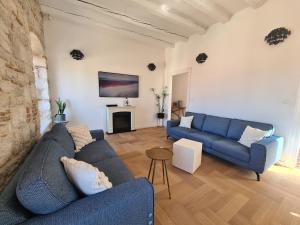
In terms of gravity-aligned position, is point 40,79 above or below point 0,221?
above

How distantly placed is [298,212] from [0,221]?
2639 mm

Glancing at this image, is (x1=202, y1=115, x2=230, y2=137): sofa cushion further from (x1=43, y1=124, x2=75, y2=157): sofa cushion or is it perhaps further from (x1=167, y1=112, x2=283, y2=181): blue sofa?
(x1=43, y1=124, x2=75, y2=157): sofa cushion

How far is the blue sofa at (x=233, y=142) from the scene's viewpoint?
219 cm

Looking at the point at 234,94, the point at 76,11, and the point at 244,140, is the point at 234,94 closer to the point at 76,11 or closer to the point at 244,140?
the point at 244,140

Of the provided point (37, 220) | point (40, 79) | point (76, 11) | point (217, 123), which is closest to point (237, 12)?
point (217, 123)

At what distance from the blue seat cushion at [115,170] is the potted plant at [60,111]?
2528mm

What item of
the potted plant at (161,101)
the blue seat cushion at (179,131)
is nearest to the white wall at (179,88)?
the potted plant at (161,101)

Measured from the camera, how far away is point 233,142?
2754mm

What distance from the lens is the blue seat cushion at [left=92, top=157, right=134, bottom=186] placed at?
1432 mm

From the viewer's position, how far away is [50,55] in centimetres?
368

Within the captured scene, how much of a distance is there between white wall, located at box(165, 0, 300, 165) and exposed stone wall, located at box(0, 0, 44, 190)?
3.78 metres

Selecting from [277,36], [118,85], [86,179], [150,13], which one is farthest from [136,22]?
[86,179]

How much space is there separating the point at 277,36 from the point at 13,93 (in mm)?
3996

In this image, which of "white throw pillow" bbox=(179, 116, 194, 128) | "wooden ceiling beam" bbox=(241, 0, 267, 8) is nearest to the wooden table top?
"white throw pillow" bbox=(179, 116, 194, 128)
